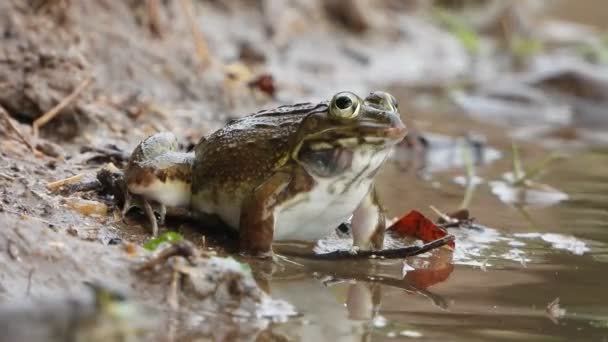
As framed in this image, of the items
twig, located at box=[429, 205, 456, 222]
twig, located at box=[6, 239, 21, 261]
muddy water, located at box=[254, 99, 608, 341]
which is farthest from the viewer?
twig, located at box=[429, 205, 456, 222]

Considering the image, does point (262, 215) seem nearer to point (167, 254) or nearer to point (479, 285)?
point (167, 254)

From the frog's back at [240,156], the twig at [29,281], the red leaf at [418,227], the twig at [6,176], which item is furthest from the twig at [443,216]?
the twig at [29,281]

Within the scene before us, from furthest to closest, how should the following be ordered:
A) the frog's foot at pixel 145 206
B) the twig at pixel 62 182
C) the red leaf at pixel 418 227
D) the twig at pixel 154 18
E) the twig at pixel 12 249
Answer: the twig at pixel 154 18 < the red leaf at pixel 418 227 < the twig at pixel 62 182 < the frog's foot at pixel 145 206 < the twig at pixel 12 249

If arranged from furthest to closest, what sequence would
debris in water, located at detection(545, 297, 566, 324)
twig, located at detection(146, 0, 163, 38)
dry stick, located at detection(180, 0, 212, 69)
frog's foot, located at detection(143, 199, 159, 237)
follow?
1. dry stick, located at detection(180, 0, 212, 69)
2. twig, located at detection(146, 0, 163, 38)
3. frog's foot, located at detection(143, 199, 159, 237)
4. debris in water, located at detection(545, 297, 566, 324)

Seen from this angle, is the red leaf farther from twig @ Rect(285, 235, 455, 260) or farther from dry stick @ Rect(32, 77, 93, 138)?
dry stick @ Rect(32, 77, 93, 138)

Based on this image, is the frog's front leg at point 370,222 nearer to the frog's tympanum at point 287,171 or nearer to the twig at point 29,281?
the frog's tympanum at point 287,171

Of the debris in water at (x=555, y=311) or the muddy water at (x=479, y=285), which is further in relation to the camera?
the debris in water at (x=555, y=311)

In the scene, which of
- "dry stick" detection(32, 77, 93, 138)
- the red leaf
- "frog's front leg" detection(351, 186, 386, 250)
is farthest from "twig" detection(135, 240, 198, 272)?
"dry stick" detection(32, 77, 93, 138)
